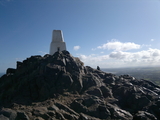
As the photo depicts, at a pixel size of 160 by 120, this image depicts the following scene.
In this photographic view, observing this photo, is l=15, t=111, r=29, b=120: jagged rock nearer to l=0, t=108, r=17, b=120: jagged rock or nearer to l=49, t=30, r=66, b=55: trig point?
l=0, t=108, r=17, b=120: jagged rock

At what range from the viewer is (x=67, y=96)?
18.5m

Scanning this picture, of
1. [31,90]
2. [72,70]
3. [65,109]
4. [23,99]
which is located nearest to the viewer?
[65,109]

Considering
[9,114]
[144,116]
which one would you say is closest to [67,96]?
[9,114]

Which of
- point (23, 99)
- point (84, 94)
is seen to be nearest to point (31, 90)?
point (23, 99)

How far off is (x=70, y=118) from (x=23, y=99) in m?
7.74

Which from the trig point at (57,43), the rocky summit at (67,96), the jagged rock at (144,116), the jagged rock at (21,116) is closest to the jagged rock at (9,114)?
the rocky summit at (67,96)

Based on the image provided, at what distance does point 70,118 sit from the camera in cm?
1450

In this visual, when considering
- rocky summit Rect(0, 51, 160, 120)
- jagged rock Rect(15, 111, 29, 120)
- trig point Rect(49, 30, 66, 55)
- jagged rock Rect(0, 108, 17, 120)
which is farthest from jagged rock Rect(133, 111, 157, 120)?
trig point Rect(49, 30, 66, 55)

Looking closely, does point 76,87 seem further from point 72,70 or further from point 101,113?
point 101,113

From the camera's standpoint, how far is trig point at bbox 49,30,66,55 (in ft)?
104

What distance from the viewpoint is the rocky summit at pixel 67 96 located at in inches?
595

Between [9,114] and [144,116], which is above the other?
[9,114]

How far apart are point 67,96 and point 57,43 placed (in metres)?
16.7

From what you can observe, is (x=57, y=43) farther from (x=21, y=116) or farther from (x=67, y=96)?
(x=21, y=116)
